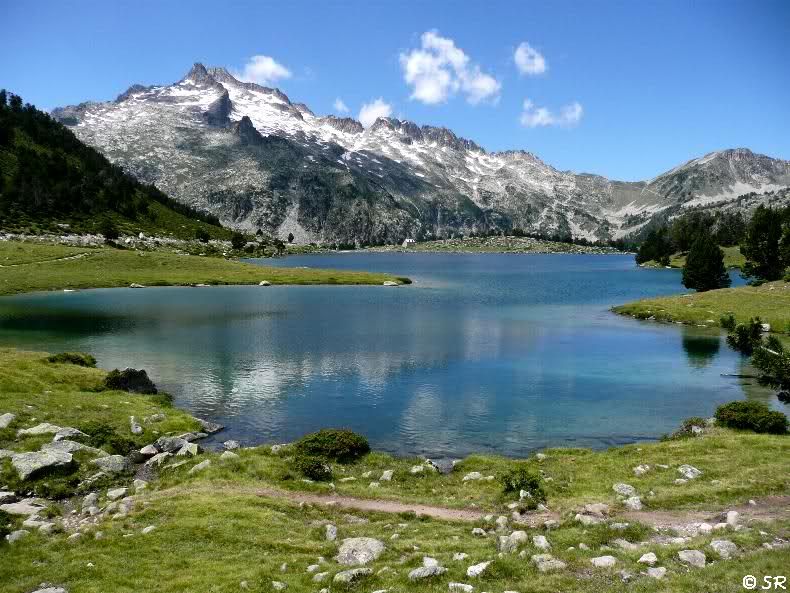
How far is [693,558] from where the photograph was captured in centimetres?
1499

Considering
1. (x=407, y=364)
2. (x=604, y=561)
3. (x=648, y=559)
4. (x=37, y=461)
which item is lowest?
(x=407, y=364)

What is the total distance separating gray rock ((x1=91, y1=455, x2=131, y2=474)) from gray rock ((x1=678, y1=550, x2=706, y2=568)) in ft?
79.3

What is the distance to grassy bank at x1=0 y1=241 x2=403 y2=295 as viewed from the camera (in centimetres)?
11925

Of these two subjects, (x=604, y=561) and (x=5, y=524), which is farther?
(x=5, y=524)

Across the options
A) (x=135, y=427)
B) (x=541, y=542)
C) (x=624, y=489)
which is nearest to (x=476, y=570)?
(x=541, y=542)

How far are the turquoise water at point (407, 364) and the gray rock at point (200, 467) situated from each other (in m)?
7.35

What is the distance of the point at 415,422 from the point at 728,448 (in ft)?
61.8

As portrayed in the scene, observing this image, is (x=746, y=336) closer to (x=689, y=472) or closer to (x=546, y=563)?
(x=689, y=472)

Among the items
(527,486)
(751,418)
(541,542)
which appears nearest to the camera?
(541,542)

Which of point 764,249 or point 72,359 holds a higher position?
point 764,249

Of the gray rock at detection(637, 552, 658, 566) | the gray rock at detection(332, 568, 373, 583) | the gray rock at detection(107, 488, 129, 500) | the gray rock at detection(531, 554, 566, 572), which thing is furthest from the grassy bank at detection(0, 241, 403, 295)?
the gray rock at detection(637, 552, 658, 566)

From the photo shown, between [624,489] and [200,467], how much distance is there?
64.8ft

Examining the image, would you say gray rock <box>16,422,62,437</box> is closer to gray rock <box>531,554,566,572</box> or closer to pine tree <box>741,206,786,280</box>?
gray rock <box>531,554,566,572</box>

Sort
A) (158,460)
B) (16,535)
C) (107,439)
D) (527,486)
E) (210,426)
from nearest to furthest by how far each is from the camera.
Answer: (16,535) → (527,486) → (158,460) → (107,439) → (210,426)
